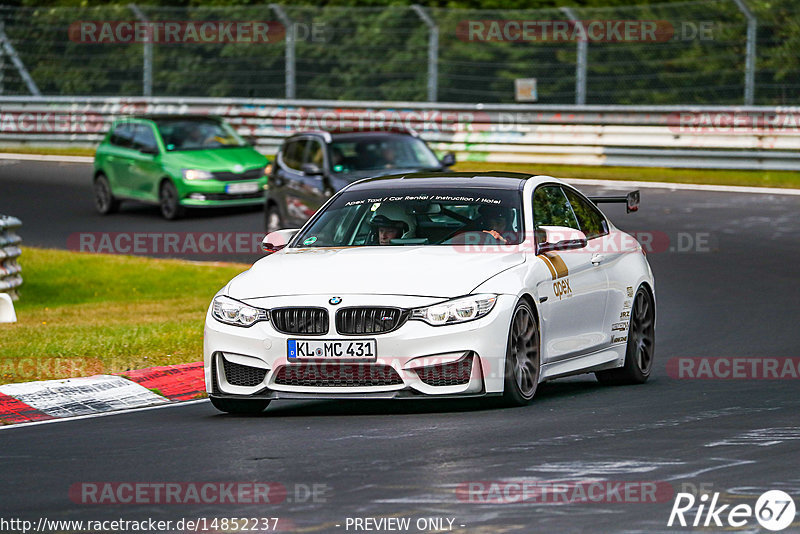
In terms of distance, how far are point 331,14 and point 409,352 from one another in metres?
24.4

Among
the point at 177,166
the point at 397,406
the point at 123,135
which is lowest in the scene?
the point at 177,166

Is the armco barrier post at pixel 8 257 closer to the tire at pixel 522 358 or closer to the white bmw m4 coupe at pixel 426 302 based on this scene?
the white bmw m4 coupe at pixel 426 302

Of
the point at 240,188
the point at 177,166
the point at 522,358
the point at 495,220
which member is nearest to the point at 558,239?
the point at 495,220

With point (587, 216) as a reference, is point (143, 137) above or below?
below

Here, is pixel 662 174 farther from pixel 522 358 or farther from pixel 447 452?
pixel 447 452

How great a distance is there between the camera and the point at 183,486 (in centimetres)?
743

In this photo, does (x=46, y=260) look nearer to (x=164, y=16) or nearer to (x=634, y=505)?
(x=164, y=16)

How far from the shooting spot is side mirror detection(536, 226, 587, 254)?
10.2 m

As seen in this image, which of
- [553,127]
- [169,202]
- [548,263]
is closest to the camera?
[548,263]

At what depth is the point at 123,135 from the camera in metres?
28.0

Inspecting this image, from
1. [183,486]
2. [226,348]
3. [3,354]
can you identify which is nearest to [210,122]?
[3,354]

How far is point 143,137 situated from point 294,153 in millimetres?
5589

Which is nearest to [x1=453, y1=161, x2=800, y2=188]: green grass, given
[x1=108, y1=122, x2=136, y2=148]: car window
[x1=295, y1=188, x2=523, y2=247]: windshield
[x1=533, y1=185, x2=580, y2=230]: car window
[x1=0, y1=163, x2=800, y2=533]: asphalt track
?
[x1=108, y1=122, x2=136, y2=148]: car window

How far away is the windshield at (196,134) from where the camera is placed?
26.8 meters
